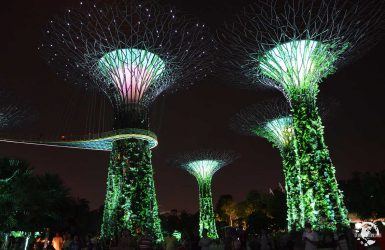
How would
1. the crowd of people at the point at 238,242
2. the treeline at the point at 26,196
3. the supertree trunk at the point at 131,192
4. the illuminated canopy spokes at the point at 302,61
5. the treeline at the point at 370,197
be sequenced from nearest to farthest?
the crowd of people at the point at 238,242, the illuminated canopy spokes at the point at 302,61, the supertree trunk at the point at 131,192, the treeline at the point at 26,196, the treeline at the point at 370,197

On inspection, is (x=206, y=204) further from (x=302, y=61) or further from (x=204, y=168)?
(x=302, y=61)

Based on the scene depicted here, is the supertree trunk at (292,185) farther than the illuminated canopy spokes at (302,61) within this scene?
Yes

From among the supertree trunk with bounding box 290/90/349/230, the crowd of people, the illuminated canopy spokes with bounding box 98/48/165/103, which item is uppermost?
the illuminated canopy spokes with bounding box 98/48/165/103

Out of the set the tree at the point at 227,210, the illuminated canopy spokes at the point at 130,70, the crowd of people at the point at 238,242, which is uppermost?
the illuminated canopy spokes at the point at 130,70

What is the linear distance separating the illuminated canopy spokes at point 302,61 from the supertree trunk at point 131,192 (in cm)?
940

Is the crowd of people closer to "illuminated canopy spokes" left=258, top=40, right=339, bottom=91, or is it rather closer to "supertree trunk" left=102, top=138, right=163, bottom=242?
"supertree trunk" left=102, top=138, right=163, bottom=242

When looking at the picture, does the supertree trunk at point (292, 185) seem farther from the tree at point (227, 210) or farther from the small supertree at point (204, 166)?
the tree at point (227, 210)

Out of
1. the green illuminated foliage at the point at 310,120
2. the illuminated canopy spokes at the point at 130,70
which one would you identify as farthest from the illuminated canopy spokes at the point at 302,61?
the illuminated canopy spokes at the point at 130,70

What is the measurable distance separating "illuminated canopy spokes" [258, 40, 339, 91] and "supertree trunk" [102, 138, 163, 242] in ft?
30.8

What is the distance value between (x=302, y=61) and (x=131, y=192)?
12.1m

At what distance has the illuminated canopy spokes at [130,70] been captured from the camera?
2414 centimetres

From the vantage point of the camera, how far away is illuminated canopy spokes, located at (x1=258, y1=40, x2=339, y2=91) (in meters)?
21.4

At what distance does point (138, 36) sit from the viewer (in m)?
23.2

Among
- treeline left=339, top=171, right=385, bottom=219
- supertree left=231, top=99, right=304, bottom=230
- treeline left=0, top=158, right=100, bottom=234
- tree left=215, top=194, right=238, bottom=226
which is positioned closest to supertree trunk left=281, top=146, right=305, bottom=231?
supertree left=231, top=99, right=304, bottom=230
